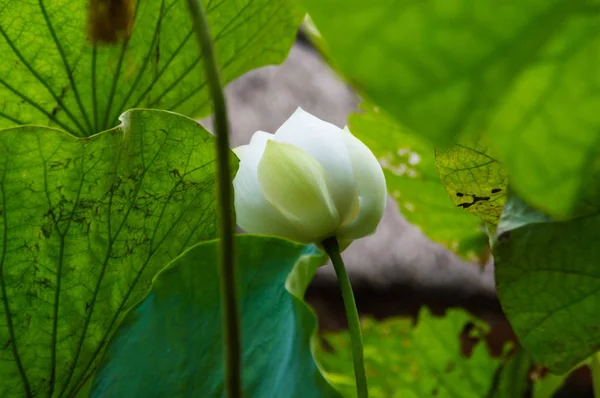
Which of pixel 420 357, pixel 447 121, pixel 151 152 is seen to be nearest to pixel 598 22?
pixel 447 121

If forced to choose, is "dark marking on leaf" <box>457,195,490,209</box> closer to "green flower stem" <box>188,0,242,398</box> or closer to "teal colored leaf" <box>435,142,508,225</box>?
"teal colored leaf" <box>435,142,508,225</box>

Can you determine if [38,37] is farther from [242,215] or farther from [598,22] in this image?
[598,22]

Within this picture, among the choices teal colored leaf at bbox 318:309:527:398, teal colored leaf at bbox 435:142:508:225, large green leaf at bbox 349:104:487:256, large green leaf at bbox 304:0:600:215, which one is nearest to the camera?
large green leaf at bbox 304:0:600:215

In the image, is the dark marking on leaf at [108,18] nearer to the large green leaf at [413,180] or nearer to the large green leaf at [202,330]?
the large green leaf at [202,330]

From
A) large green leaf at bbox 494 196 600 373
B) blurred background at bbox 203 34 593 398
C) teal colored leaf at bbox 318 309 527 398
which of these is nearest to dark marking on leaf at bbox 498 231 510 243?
large green leaf at bbox 494 196 600 373

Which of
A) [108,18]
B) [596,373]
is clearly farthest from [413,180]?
[108,18]

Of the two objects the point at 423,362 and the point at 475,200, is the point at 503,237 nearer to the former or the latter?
the point at 475,200

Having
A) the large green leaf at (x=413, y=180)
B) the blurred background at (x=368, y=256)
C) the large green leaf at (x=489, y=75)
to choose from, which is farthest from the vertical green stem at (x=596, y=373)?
the blurred background at (x=368, y=256)
